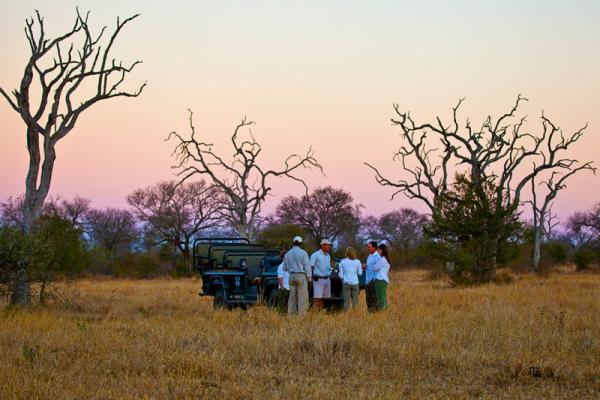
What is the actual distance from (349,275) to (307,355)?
21.1 feet

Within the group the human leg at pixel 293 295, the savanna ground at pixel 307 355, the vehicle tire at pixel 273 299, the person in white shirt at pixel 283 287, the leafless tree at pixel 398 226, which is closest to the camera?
the savanna ground at pixel 307 355

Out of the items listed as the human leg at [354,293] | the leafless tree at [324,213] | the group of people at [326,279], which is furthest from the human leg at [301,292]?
the leafless tree at [324,213]

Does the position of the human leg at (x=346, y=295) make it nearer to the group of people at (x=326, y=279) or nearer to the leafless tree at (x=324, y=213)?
the group of people at (x=326, y=279)

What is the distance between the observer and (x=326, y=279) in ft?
58.7

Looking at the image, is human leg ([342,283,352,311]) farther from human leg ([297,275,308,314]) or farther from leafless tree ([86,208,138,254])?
leafless tree ([86,208,138,254])

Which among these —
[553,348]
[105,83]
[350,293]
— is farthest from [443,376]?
[105,83]

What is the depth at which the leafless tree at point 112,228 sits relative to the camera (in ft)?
240

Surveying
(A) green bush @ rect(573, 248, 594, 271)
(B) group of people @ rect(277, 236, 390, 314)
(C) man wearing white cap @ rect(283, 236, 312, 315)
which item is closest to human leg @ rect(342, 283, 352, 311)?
(B) group of people @ rect(277, 236, 390, 314)

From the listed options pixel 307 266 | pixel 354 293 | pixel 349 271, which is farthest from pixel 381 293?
pixel 307 266

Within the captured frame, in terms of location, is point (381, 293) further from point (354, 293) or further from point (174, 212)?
point (174, 212)

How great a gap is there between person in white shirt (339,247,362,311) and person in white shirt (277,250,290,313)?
Answer: 47.6 inches

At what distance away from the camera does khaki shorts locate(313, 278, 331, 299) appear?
17.8 meters

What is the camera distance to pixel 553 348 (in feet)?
38.8

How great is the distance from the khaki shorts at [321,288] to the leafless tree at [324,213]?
168ft
